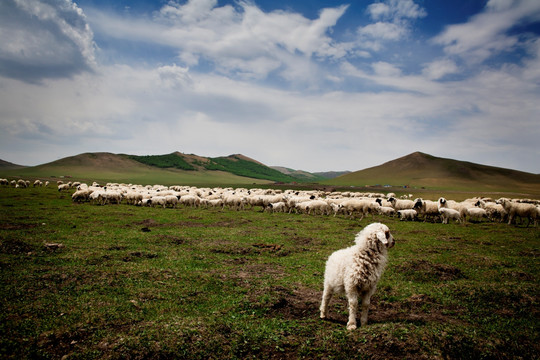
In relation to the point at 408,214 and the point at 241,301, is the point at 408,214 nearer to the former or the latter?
the point at 408,214

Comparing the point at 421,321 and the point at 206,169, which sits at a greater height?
the point at 206,169

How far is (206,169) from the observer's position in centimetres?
18638

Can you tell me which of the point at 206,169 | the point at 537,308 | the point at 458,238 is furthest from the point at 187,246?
the point at 206,169

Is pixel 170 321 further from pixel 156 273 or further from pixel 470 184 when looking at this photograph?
pixel 470 184

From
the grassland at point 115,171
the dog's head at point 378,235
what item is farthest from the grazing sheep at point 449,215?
the grassland at point 115,171

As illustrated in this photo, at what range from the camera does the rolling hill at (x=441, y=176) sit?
380 ft

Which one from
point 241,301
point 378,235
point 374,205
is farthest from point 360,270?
point 374,205

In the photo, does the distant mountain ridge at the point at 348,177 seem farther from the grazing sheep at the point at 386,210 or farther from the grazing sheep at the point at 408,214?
the grazing sheep at the point at 408,214

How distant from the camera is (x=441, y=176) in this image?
5285 inches

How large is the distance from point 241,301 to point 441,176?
508ft

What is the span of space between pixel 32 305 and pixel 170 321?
3699 mm

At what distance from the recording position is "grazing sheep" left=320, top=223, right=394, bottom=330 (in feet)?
20.0

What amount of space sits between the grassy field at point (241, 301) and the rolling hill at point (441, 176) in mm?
119976

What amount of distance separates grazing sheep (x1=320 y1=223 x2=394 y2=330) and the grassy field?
542 millimetres
